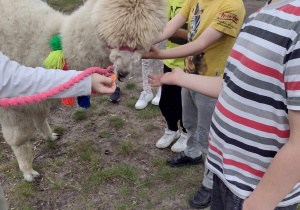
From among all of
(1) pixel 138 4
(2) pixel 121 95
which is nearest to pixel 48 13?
(1) pixel 138 4

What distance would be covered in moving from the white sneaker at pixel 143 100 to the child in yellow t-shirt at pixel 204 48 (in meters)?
1.17

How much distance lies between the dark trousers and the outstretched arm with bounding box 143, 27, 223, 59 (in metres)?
0.80

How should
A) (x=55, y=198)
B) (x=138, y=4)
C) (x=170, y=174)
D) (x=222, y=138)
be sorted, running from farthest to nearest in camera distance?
(x=170, y=174), (x=55, y=198), (x=138, y=4), (x=222, y=138)

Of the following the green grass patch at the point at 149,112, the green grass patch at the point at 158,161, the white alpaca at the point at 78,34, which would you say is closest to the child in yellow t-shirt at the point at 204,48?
the white alpaca at the point at 78,34

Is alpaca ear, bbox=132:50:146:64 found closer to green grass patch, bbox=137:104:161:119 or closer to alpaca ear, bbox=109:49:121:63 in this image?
alpaca ear, bbox=109:49:121:63

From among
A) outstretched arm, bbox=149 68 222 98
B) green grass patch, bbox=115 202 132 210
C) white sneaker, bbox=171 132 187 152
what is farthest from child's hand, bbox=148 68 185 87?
white sneaker, bbox=171 132 187 152

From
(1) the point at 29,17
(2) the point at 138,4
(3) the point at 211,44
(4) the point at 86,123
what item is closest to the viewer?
(2) the point at 138,4

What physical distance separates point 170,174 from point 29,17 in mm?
1609

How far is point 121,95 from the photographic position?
3.58 m

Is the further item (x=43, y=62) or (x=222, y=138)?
(x=43, y=62)

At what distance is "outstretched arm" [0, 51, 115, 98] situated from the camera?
101 cm

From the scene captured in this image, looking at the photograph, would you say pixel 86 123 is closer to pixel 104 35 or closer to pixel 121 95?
pixel 121 95

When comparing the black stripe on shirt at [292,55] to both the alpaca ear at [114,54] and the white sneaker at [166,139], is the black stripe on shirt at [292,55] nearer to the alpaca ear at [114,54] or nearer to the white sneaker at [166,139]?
the alpaca ear at [114,54]

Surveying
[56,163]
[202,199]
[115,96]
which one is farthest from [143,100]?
[202,199]
